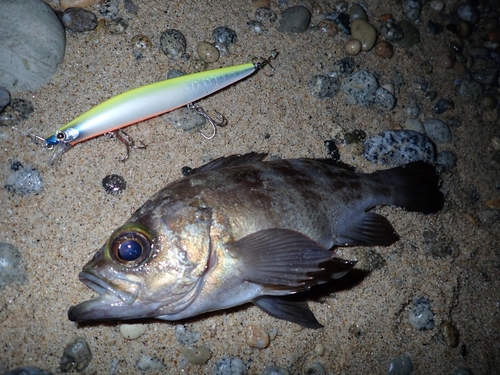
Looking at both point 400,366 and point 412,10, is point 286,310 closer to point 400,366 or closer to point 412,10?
point 400,366

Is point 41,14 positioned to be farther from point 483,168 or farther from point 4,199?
point 483,168

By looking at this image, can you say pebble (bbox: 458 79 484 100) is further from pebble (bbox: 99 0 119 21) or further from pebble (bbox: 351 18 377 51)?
pebble (bbox: 99 0 119 21)

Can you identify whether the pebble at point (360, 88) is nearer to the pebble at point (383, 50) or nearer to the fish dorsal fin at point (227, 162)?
the pebble at point (383, 50)

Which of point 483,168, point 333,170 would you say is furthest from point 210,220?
point 483,168

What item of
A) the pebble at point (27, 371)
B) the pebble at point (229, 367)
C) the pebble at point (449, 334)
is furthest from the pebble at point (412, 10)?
the pebble at point (27, 371)

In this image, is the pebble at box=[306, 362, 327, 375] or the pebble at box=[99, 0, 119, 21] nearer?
the pebble at box=[306, 362, 327, 375]

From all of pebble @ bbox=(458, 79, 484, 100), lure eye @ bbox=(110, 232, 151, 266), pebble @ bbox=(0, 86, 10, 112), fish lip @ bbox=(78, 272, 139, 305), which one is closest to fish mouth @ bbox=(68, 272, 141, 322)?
fish lip @ bbox=(78, 272, 139, 305)

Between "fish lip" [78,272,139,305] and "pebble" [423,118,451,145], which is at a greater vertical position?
"pebble" [423,118,451,145]
